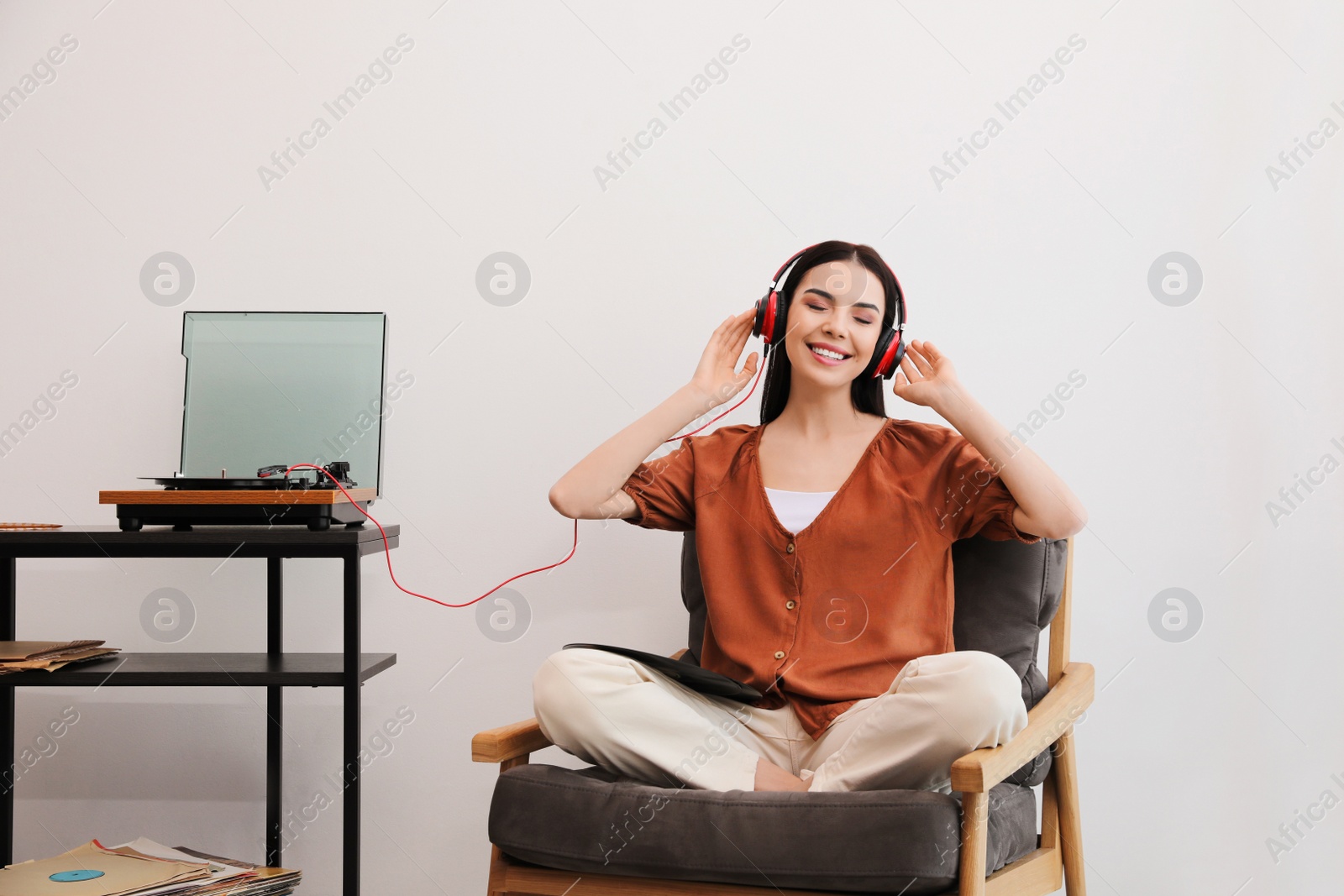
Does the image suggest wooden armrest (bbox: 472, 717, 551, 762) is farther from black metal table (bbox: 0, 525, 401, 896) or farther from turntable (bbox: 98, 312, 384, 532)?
turntable (bbox: 98, 312, 384, 532)

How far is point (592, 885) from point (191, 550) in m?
0.89

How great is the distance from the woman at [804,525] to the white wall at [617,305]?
397 millimetres

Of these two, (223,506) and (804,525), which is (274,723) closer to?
(223,506)

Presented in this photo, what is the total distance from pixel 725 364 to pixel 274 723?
3.76 ft

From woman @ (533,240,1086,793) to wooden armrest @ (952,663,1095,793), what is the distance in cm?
13

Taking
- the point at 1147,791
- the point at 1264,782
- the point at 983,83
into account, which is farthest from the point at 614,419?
the point at 1264,782

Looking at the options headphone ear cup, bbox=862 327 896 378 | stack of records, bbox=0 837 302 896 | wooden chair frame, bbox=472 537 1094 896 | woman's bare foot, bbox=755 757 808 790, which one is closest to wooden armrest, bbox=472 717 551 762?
wooden chair frame, bbox=472 537 1094 896

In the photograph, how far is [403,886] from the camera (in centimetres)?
208

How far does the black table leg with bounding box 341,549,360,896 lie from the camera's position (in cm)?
166

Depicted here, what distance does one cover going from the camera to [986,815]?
1.15 m

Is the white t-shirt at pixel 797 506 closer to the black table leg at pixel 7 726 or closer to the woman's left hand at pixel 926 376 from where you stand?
the woman's left hand at pixel 926 376

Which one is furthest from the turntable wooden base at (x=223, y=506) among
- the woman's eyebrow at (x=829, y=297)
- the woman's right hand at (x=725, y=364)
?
the woman's eyebrow at (x=829, y=297)

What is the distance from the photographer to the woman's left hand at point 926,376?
154cm

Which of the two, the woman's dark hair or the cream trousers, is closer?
the cream trousers
